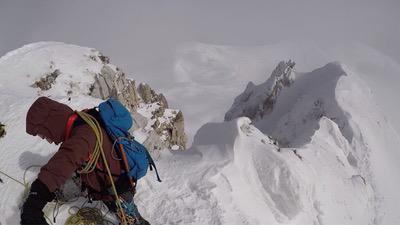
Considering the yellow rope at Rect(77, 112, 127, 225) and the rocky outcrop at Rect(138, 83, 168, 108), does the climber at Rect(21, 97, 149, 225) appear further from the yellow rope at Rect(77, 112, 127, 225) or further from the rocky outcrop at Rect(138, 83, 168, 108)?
the rocky outcrop at Rect(138, 83, 168, 108)

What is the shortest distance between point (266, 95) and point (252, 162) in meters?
20.6

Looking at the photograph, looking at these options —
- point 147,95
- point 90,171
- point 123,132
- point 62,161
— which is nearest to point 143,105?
point 147,95

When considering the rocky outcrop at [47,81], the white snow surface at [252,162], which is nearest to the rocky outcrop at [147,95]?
the white snow surface at [252,162]

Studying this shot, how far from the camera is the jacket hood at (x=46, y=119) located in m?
5.46

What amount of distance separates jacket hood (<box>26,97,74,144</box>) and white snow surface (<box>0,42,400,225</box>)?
1.88 m

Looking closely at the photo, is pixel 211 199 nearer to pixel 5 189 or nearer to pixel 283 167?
pixel 283 167

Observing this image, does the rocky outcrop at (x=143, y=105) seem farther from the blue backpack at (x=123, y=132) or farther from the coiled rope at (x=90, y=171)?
the blue backpack at (x=123, y=132)

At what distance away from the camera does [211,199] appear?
783 centimetres

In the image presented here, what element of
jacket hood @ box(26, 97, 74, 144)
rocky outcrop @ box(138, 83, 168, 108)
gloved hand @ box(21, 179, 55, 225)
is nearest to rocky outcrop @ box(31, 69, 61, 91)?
jacket hood @ box(26, 97, 74, 144)

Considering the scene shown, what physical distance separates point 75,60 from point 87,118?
39.1 ft

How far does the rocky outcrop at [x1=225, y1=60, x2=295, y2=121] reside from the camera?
29156mm

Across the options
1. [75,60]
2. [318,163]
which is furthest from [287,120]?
[75,60]

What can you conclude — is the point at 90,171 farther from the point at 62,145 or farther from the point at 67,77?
the point at 67,77

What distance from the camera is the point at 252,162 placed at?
32.0ft
